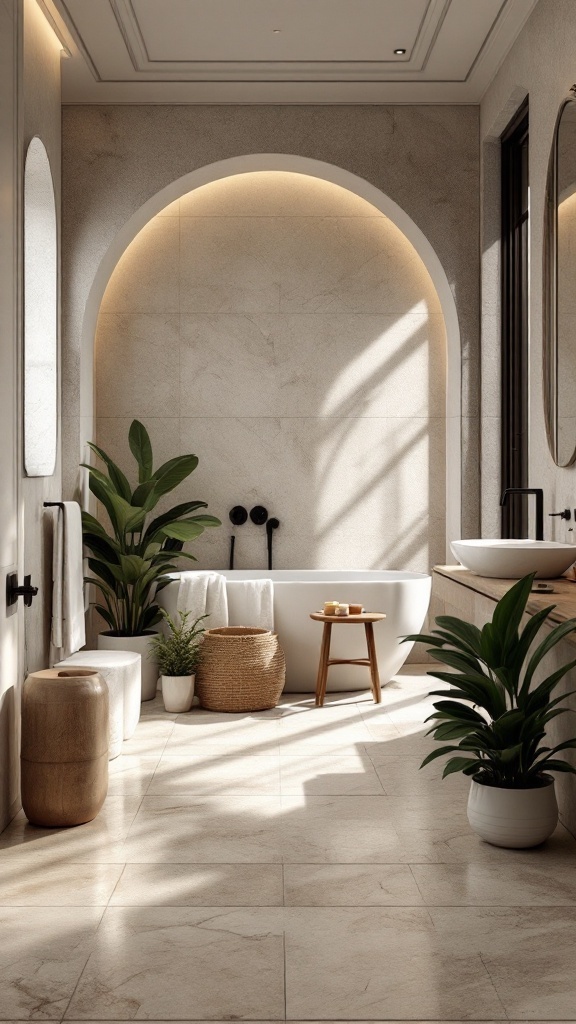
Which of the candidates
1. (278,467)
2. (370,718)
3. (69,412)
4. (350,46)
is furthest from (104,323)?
(370,718)

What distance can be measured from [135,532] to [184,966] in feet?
10.5

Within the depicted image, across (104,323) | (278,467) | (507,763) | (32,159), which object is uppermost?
(32,159)

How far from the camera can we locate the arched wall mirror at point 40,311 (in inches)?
159

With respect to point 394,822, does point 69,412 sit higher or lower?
higher

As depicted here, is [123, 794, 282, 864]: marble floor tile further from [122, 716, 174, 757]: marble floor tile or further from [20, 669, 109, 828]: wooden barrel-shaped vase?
[122, 716, 174, 757]: marble floor tile

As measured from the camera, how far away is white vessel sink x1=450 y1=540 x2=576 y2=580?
3338 mm

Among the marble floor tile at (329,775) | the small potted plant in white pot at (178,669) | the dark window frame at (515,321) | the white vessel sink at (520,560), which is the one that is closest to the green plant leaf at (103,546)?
the small potted plant in white pot at (178,669)

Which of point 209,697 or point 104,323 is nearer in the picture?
point 209,697

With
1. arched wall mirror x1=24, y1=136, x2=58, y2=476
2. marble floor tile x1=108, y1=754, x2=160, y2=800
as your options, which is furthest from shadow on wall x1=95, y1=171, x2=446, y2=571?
marble floor tile x1=108, y1=754, x2=160, y2=800

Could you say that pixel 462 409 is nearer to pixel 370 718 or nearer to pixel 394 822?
pixel 370 718

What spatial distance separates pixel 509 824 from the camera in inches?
115

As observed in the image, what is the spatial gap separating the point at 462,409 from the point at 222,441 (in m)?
1.37

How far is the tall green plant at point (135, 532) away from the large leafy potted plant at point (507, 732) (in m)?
2.30

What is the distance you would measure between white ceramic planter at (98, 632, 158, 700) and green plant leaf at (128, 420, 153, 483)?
83 cm
